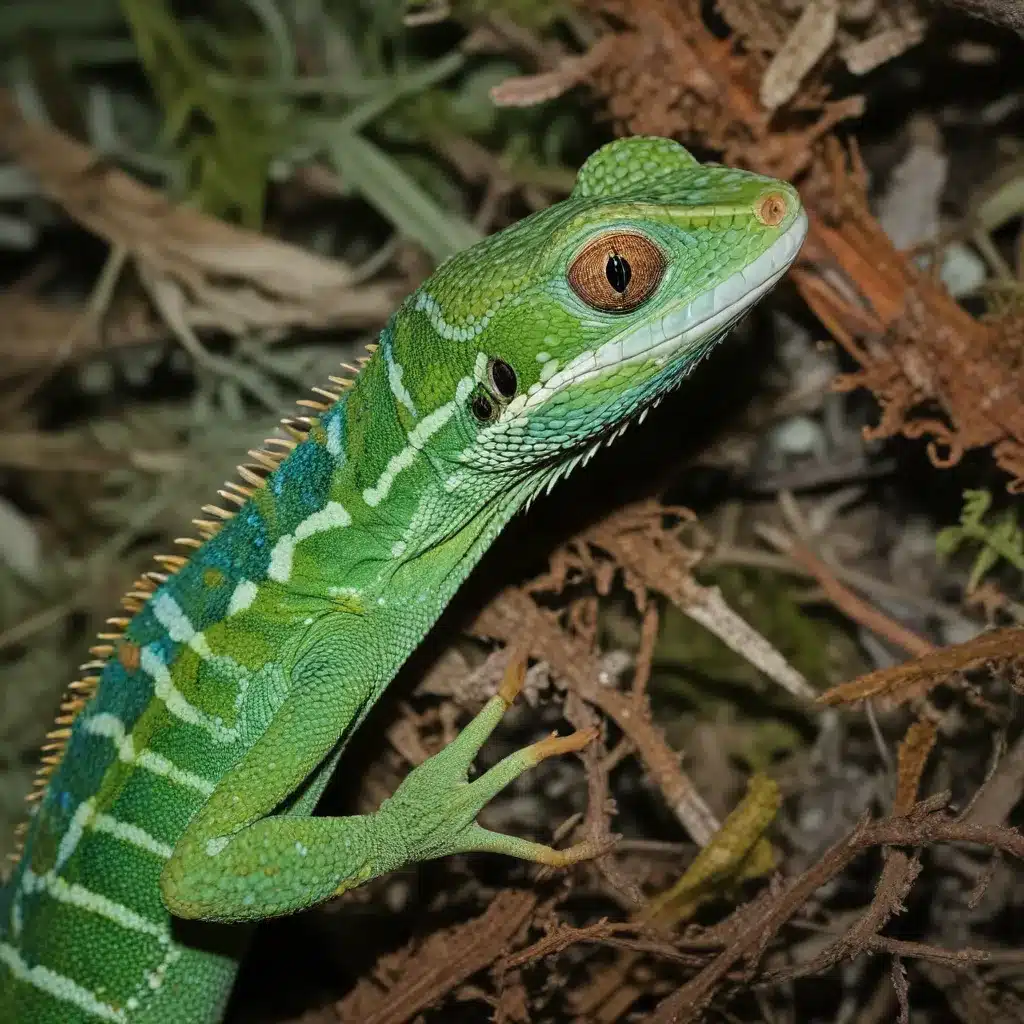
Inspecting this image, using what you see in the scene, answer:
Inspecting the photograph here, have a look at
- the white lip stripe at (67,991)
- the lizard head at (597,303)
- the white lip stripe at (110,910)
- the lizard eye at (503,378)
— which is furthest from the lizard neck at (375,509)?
the white lip stripe at (67,991)

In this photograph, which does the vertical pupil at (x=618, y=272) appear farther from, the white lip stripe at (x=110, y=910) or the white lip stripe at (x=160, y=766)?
the white lip stripe at (x=110, y=910)

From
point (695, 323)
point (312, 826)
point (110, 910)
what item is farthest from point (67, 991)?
point (695, 323)

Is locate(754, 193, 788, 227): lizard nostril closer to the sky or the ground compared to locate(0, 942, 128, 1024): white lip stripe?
closer to the sky

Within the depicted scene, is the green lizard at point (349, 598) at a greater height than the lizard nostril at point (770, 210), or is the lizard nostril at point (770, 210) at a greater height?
the lizard nostril at point (770, 210)

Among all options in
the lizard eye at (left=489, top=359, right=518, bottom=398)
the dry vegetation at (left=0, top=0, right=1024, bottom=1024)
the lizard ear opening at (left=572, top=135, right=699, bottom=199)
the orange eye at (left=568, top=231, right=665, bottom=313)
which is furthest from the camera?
the dry vegetation at (left=0, top=0, right=1024, bottom=1024)

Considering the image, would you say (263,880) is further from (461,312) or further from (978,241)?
(978,241)

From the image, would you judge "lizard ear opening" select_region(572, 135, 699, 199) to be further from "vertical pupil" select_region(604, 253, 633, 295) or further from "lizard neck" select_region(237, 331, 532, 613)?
"lizard neck" select_region(237, 331, 532, 613)

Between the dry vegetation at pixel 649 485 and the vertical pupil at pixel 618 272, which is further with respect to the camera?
the dry vegetation at pixel 649 485

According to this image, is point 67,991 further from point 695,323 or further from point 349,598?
point 695,323

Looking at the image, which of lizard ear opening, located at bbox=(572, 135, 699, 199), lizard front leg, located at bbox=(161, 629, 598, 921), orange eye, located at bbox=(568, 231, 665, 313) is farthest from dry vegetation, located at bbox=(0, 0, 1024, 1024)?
orange eye, located at bbox=(568, 231, 665, 313)
